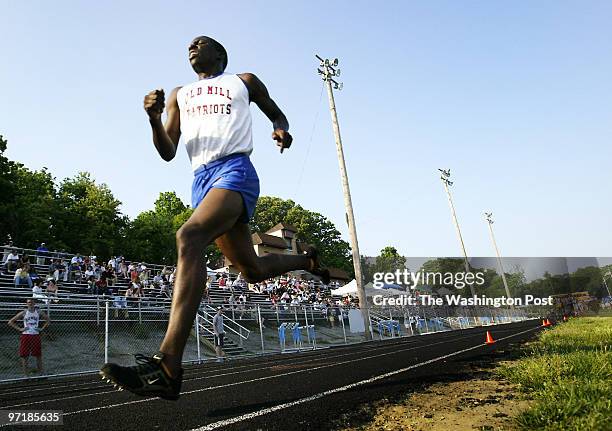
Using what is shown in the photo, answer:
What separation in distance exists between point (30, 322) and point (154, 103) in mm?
9719

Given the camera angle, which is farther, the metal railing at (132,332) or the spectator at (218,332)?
the spectator at (218,332)

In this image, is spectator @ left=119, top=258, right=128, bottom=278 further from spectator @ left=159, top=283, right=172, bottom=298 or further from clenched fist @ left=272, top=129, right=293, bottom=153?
clenched fist @ left=272, top=129, right=293, bottom=153

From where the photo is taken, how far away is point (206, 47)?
3348 millimetres

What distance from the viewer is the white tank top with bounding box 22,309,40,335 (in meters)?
10.4

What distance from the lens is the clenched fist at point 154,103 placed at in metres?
3.01

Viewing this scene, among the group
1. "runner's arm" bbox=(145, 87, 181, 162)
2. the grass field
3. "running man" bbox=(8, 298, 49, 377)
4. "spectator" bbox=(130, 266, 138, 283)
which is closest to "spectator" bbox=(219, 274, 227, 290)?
"spectator" bbox=(130, 266, 138, 283)

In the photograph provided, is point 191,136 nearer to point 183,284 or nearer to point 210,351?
point 183,284

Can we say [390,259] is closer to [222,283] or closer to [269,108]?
[222,283]

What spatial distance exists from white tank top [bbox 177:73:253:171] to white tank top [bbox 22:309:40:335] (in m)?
9.62

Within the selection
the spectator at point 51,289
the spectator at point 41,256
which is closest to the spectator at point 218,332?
the spectator at point 51,289

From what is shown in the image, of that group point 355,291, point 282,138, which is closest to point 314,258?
point 282,138

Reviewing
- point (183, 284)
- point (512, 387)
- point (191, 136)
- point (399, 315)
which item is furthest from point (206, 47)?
point (399, 315)

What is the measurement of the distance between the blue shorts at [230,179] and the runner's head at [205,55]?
827 millimetres

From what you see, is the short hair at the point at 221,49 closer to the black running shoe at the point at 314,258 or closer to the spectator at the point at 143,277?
the black running shoe at the point at 314,258
